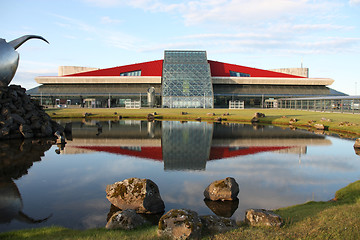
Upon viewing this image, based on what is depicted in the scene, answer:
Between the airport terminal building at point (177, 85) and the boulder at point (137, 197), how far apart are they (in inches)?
3360

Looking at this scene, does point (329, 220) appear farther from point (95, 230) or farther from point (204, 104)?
point (204, 104)

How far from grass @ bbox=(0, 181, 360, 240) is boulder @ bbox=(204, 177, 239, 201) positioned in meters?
2.72

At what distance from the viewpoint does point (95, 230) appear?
9914mm

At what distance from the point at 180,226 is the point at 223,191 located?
4.91m

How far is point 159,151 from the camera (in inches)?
964

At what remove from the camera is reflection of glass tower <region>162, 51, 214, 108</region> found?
3878 inches

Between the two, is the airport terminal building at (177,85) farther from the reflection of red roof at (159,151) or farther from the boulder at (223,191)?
the boulder at (223,191)

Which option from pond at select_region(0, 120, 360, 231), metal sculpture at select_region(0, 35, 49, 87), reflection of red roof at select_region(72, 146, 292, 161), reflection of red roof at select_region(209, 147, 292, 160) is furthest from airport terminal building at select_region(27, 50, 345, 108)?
reflection of red roof at select_region(209, 147, 292, 160)

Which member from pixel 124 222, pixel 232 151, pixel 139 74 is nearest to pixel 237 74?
pixel 139 74

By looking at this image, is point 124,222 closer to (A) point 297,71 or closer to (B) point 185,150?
(B) point 185,150

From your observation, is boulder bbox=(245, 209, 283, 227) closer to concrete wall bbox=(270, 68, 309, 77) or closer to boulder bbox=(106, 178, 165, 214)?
boulder bbox=(106, 178, 165, 214)

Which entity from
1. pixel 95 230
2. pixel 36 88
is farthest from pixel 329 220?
pixel 36 88

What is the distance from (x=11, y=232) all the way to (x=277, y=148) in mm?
21304

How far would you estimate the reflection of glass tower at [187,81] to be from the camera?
323ft
